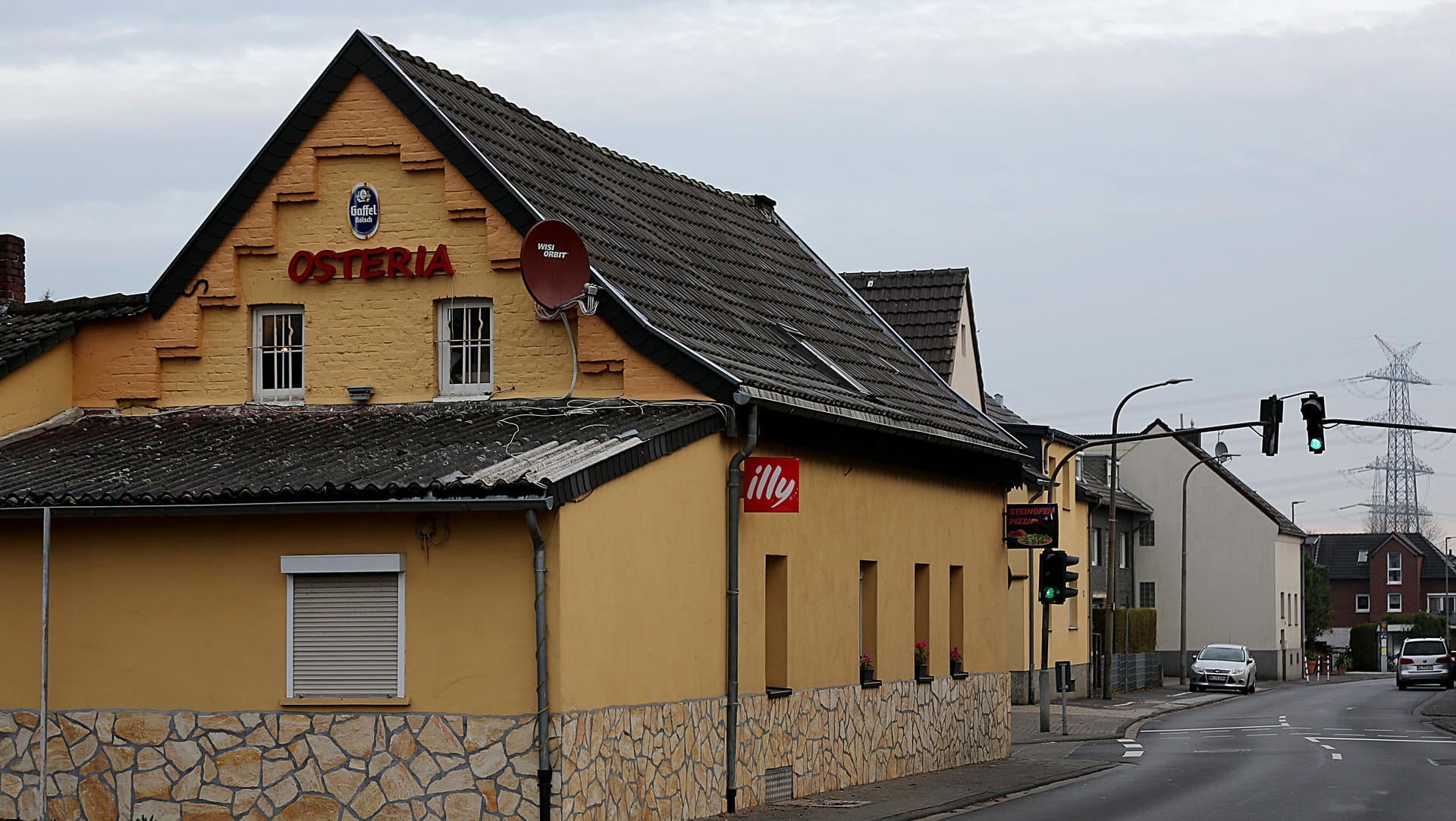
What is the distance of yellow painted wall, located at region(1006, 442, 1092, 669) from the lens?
49.3 meters

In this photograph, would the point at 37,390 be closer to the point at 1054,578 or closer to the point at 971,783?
the point at 971,783

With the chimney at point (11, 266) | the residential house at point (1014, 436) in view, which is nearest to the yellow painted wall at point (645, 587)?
the residential house at point (1014, 436)

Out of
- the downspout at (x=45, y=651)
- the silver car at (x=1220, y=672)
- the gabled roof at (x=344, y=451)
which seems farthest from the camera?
the silver car at (x=1220, y=672)

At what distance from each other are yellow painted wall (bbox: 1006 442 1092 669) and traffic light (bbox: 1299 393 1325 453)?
9769 mm

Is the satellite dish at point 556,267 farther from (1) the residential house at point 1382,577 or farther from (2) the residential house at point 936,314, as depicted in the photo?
(1) the residential house at point 1382,577

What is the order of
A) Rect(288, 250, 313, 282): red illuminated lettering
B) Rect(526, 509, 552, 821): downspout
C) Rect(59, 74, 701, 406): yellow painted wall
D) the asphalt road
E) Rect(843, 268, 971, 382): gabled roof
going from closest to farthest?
Rect(526, 509, 552, 821): downspout
Rect(59, 74, 701, 406): yellow painted wall
Rect(288, 250, 313, 282): red illuminated lettering
the asphalt road
Rect(843, 268, 971, 382): gabled roof

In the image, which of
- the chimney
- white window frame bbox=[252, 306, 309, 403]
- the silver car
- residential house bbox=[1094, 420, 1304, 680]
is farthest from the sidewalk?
residential house bbox=[1094, 420, 1304, 680]

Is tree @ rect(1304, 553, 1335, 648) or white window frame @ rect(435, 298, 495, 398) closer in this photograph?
white window frame @ rect(435, 298, 495, 398)

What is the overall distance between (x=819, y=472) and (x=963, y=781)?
5102mm

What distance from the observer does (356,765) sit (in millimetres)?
16344

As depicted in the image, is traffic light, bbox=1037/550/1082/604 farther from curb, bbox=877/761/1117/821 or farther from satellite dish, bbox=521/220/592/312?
satellite dish, bbox=521/220/592/312

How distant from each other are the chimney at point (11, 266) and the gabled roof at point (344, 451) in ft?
33.2

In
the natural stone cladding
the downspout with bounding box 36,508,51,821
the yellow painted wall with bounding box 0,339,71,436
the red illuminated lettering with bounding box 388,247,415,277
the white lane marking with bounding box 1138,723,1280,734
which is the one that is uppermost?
the red illuminated lettering with bounding box 388,247,415,277

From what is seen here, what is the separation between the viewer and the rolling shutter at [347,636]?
54.3 feet
